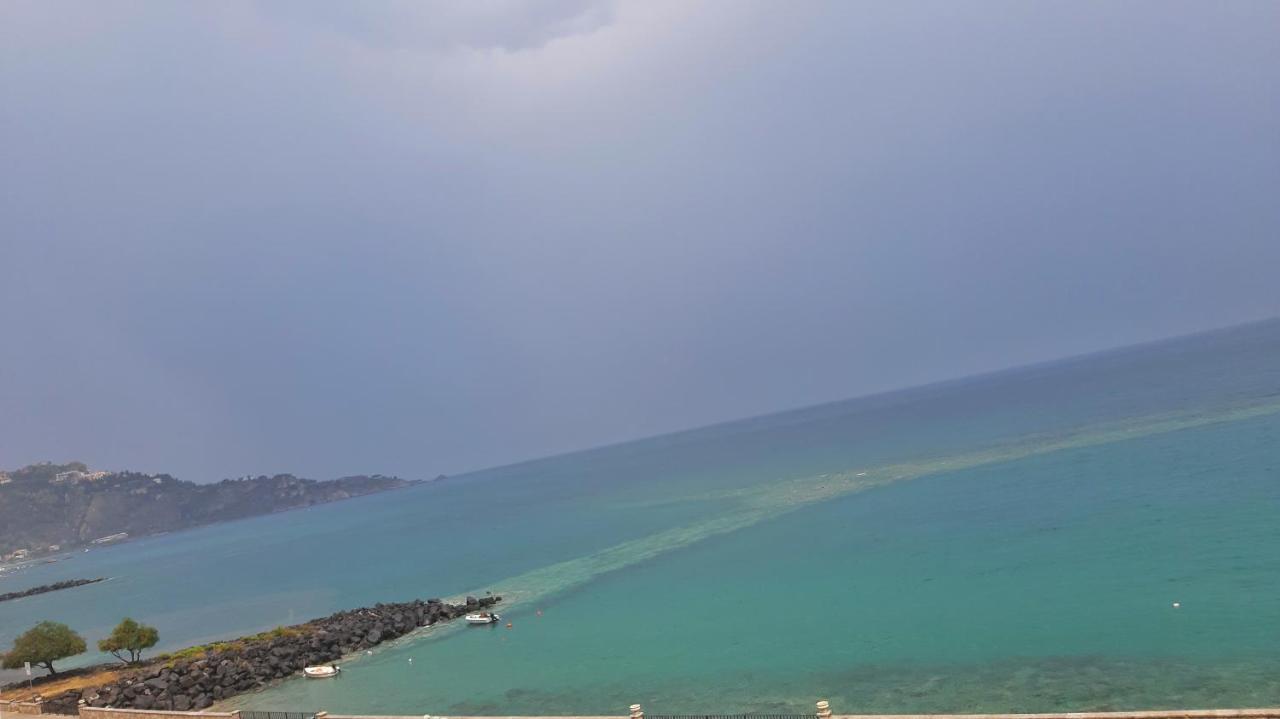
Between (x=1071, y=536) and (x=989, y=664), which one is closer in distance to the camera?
(x=989, y=664)

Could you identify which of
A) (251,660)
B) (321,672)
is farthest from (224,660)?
(321,672)

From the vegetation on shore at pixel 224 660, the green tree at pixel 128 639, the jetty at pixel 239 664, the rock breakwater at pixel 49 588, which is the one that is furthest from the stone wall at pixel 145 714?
the rock breakwater at pixel 49 588

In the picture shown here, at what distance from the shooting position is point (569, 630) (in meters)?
43.5

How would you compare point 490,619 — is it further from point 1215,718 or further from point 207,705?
point 1215,718

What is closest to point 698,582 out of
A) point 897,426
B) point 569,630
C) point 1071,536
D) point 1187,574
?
point 569,630

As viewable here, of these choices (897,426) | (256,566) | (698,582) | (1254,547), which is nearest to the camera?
(1254,547)

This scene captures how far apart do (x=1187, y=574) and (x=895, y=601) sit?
1341cm

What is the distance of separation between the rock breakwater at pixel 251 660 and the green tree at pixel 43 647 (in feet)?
14.0

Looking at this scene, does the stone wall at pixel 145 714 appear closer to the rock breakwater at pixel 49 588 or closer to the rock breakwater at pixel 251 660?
the rock breakwater at pixel 251 660

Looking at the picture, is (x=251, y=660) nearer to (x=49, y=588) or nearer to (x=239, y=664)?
(x=239, y=664)

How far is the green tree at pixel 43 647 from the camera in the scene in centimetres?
4122

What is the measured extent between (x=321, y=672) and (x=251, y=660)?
548cm

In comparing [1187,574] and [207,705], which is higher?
[207,705]

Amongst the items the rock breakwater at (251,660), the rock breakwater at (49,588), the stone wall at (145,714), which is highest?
the stone wall at (145,714)
